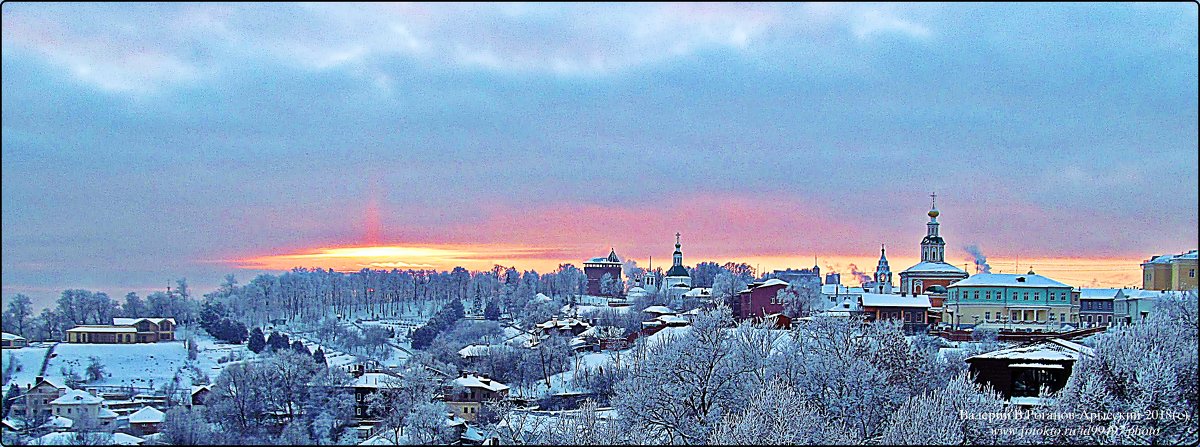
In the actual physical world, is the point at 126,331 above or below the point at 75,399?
above

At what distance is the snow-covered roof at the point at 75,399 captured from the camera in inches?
1070

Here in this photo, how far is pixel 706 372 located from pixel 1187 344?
748 centimetres

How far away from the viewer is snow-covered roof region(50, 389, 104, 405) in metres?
27.2

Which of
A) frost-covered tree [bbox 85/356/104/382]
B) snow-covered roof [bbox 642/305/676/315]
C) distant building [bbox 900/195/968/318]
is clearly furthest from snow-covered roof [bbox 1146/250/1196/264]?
frost-covered tree [bbox 85/356/104/382]

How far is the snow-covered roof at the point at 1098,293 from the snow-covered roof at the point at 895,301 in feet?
20.4

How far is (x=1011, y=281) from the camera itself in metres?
40.9

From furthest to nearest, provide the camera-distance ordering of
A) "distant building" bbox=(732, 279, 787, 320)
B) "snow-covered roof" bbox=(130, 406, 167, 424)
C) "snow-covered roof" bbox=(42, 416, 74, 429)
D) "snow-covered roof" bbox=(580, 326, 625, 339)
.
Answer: "distant building" bbox=(732, 279, 787, 320)
"snow-covered roof" bbox=(580, 326, 625, 339)
"snow-covered roof" bbox=(130, 406, 167, 424)
"snow-covered roof" bbox=(42, 416, 74, 429)

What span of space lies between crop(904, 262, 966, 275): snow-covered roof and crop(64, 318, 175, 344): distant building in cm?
3401

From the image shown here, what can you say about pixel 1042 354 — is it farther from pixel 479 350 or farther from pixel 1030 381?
pixel 479 350

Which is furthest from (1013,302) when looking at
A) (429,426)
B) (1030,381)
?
(429,426)

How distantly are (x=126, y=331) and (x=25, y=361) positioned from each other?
822 centimetres

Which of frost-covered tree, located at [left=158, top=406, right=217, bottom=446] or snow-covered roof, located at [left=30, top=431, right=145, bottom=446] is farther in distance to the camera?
snow-covered roof, located at [left=30, top=431, right=145, bottom=446]

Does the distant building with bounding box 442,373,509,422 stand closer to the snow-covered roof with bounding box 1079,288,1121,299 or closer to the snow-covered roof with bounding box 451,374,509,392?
the snow-covered roof with bounding box 451,374,509,392

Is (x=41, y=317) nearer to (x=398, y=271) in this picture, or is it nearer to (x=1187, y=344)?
(x=398, y=271)
